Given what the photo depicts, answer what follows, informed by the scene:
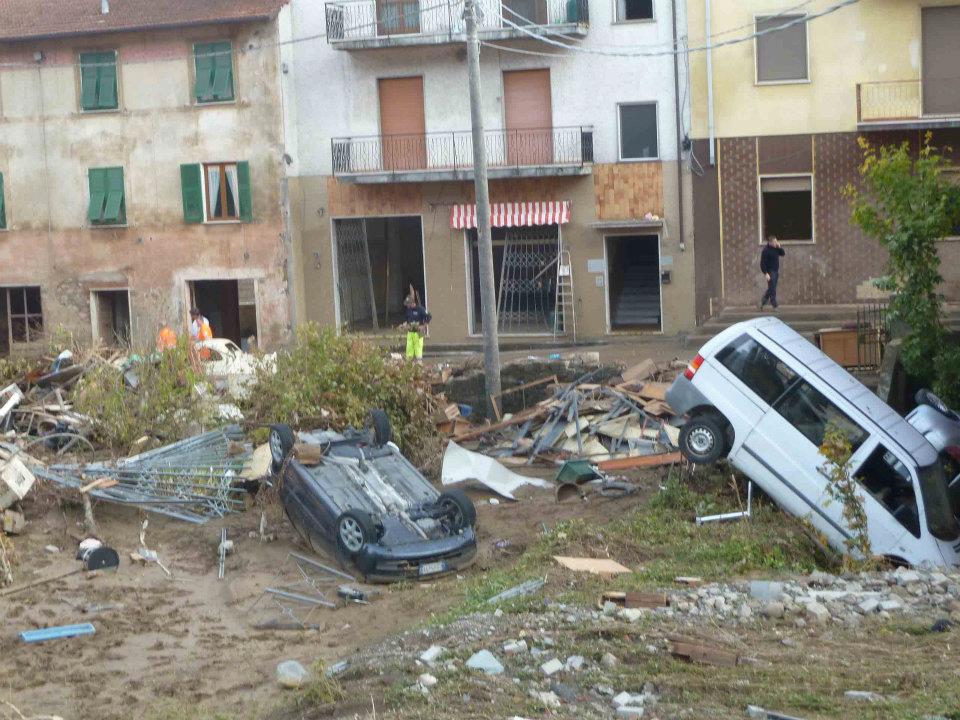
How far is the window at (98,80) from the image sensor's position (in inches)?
1395

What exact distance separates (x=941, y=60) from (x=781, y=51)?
3.60 metres

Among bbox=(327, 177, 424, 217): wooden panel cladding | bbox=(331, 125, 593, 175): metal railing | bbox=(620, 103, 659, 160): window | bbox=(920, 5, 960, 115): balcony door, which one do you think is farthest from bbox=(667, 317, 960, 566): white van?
bbox=(327, 177, 424, 217): wooden panel cladding

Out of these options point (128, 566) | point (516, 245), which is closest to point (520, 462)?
point (128, 566)

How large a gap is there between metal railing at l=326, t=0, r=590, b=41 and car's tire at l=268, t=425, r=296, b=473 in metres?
19.1

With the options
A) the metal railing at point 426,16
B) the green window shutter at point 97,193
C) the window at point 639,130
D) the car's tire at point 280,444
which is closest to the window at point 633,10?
the metal railing at point 426,16

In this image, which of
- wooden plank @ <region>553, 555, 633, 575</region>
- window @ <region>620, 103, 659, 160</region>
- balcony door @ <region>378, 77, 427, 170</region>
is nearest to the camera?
wooden plank @ <region>553, 555, 633, 575</region>

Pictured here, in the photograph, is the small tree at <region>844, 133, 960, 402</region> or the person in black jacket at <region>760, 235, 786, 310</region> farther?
the person in black jacket at <region>760, 235, 786, 310</region>

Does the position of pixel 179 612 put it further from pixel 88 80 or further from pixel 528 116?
pixel 88 80

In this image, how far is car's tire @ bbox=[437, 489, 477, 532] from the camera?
47.0 feet

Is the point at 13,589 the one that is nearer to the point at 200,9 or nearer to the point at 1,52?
the point at 200,9

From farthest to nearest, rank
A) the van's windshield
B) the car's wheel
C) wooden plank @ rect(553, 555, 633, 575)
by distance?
the van's windshield → the car's wheel → wooden plank @ rect(553, 555, 633, 575)

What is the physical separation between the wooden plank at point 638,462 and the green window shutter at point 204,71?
20.5 meters

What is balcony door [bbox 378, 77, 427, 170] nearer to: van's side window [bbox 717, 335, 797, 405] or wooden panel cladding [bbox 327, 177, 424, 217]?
wooden panel cladding [bbox 327, 177, 424, 217]

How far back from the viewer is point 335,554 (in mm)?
14125
